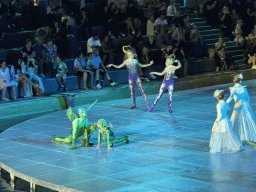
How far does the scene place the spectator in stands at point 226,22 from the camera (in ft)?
85.3

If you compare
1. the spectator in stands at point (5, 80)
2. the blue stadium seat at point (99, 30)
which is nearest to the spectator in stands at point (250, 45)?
the blue stadium seat at point (99, 30)

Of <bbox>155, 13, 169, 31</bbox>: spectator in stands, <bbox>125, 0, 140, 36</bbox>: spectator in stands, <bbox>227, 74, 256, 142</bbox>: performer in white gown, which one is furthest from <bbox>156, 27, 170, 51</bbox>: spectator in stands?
<bbox>227, 74, 256, 142</bbox>: performer in white gown

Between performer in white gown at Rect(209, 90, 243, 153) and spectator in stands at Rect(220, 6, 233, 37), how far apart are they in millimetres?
16750

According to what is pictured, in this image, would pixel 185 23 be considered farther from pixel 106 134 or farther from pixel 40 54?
pixel 106 134

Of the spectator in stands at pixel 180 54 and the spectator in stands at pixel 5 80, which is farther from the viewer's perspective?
the spectator in stands at pixel 180 54

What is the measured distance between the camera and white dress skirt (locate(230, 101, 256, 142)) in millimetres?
10734

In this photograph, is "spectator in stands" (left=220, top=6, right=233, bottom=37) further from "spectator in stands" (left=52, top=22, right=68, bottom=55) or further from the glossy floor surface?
the glossy floor surface

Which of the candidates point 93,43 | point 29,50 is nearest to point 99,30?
point 93,43

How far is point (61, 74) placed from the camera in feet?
57.3

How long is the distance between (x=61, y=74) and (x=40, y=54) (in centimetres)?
115

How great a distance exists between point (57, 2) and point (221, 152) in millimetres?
12723

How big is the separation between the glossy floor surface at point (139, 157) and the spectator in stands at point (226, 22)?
1243 cm

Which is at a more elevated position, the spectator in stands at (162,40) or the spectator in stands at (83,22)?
the spectator in stands at (83,22)

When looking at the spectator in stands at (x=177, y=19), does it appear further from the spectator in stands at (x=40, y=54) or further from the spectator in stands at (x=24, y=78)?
the spectator in stands at (x=24, y=78)
